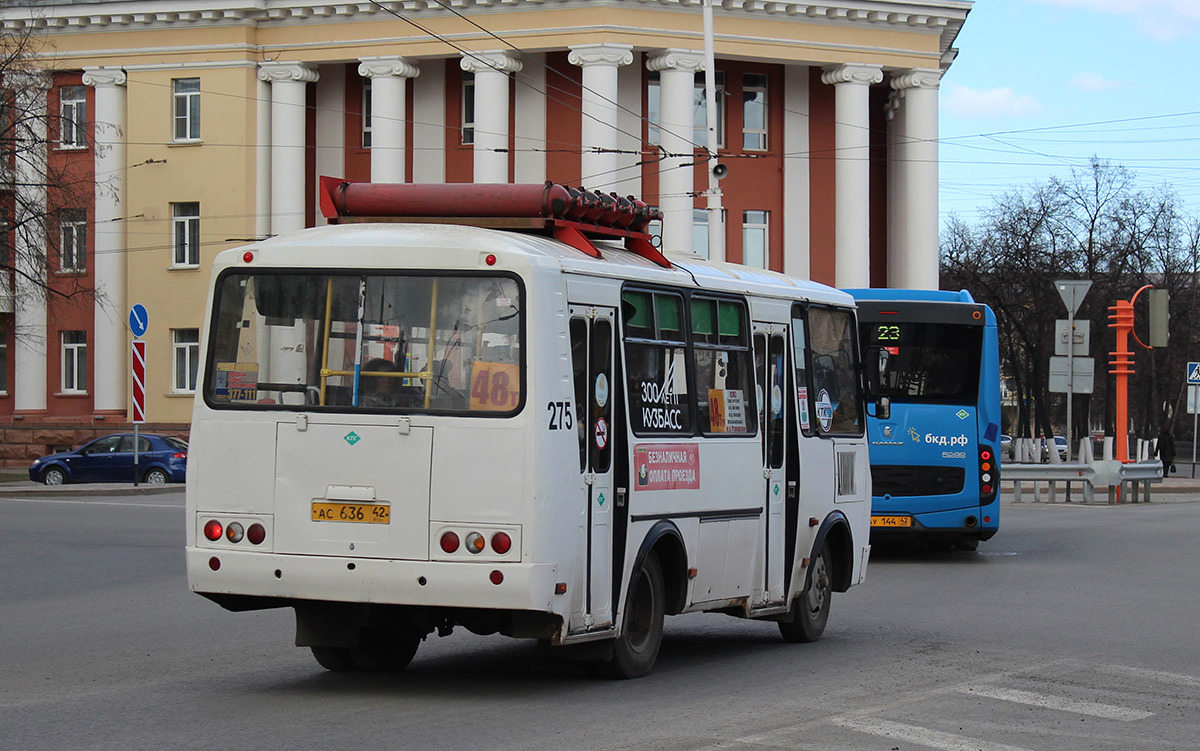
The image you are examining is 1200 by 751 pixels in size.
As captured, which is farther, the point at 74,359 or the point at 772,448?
the point at 74,359

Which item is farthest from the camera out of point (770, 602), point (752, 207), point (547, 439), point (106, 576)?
point (752, 207)

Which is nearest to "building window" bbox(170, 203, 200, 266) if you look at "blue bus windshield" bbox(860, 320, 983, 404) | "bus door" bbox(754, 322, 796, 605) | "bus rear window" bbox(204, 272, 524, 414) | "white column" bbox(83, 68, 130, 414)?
"white column" bbox(83, 68, 130, 414)

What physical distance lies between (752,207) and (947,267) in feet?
81.9

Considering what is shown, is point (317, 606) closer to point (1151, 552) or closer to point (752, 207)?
point (1151, 552)

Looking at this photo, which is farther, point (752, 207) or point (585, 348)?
point (752, 207)

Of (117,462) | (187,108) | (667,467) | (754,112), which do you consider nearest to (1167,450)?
(754,112)

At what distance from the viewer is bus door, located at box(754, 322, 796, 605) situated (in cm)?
1220

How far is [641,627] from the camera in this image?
10.8m

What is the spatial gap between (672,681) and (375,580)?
2.27m

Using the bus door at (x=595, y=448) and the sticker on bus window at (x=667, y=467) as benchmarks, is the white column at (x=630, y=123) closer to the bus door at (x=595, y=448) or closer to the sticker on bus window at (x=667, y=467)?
the sticker on bus window at (x=667, y=467)

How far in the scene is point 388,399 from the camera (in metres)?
9.54

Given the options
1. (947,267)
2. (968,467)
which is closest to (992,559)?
(968,467)

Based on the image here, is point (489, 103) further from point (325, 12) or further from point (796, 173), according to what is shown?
point (796, 173)

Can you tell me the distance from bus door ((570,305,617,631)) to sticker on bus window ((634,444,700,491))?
0.40 meters
